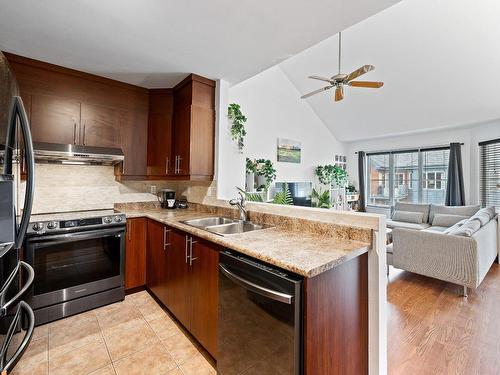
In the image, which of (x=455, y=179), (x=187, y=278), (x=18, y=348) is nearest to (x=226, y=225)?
(x=187, y=278)

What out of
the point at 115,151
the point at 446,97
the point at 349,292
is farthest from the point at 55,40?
the point at 446,97

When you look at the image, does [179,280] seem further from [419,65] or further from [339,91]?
[419,65]

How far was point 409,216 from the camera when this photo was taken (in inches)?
215

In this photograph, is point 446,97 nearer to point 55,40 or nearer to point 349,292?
point 349,292

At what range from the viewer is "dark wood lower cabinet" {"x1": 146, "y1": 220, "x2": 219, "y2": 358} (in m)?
1.67

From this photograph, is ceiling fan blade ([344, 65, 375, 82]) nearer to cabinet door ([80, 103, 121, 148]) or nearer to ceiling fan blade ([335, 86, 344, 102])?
ceiling fan blade ([335, 86, 344, 102])

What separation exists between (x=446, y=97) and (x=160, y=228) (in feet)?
18.4

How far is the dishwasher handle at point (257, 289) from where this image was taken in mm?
1112

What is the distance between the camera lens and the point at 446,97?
15.2 feet

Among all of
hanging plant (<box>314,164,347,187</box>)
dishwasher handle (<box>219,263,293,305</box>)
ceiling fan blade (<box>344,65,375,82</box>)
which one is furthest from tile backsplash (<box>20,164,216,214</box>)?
hanging plant (<box>314,164,347,187</box>)

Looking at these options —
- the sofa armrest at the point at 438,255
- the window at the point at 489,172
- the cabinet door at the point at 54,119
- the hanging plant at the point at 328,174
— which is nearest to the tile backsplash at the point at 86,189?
the cabinet door at the point at 54,119

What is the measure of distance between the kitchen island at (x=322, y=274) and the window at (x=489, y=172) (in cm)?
529

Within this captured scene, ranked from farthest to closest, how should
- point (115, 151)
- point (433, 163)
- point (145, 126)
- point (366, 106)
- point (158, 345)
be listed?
point (433, 163) < point (366, 106) < point (145, 126) < point (115, 151) < point (158, 345)

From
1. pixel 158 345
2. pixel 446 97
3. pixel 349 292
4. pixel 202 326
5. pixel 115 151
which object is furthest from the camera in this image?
pixel 446 97
